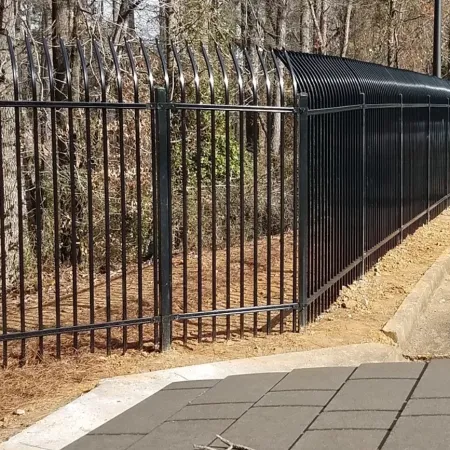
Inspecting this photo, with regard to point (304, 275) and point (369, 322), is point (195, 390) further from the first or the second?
point (369, 322)

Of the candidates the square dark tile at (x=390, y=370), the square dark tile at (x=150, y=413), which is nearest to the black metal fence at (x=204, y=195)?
the square dark tile at (x=150, y=413)

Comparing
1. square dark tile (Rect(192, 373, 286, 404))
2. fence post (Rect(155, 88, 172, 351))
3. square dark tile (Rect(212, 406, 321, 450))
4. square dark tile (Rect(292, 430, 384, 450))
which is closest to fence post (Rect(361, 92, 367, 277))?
fence post (Rect(155, 88, 172, 351))

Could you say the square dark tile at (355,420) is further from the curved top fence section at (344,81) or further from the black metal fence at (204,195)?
the curved top fence section at (344,81)

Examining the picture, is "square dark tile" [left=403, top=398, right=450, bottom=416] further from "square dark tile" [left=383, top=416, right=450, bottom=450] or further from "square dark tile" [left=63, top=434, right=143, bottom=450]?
"square dark tile" [left=63, top=434, right=143, bottom=450]

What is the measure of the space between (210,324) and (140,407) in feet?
8.25

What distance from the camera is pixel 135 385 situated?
5.57 m

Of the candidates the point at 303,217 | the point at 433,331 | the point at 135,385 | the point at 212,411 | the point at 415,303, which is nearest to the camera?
the point at 212,411

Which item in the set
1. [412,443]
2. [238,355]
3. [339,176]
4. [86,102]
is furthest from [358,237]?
[412,443]

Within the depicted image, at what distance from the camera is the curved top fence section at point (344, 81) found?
7355mm

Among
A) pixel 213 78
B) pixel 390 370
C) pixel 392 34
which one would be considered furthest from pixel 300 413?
pixel 392 34

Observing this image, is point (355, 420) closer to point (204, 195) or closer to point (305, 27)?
point (204, 195)

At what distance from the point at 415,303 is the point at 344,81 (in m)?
2.40

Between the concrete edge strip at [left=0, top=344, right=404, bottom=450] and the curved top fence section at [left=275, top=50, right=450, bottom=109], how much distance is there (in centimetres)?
228

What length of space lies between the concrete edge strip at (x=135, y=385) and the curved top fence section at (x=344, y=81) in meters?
2.28
